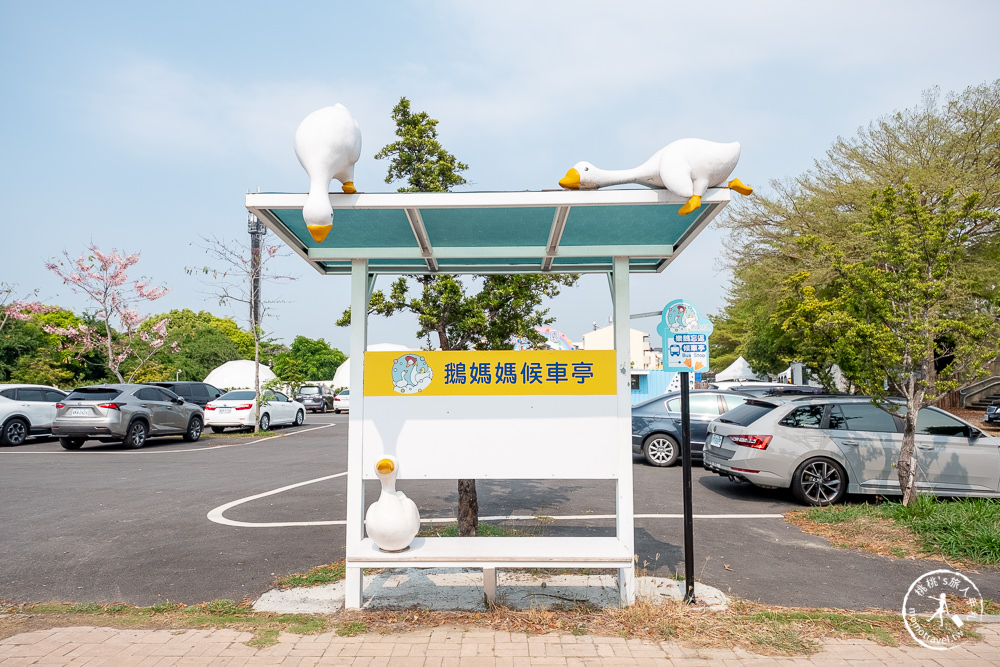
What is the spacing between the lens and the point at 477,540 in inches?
193

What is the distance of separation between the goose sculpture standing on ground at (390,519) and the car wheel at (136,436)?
13.8 metres

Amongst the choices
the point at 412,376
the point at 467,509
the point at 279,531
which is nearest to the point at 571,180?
the point at 412,376

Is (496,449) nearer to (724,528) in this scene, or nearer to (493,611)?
(493,611)

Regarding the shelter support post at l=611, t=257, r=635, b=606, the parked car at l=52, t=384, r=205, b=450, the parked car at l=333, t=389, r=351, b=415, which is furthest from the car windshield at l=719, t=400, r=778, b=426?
the parked car at l=333, t=389, r=351, b=415

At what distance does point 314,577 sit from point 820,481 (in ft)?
21.2

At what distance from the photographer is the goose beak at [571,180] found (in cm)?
428

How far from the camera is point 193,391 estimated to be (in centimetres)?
2122

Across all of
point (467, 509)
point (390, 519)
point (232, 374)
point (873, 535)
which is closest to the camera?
point (390, 519)

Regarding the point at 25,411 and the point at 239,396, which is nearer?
the point at 25,411

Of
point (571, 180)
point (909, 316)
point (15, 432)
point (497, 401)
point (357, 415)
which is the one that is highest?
point (571, 180)

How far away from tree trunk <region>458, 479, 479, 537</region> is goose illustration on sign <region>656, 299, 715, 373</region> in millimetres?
2428

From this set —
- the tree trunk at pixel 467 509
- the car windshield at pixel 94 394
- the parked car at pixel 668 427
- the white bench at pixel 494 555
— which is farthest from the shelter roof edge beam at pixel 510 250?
the car windshield at pixel 94 394

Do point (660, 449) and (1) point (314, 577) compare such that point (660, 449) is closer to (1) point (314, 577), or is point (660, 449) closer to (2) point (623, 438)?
(2) point (623, 438)

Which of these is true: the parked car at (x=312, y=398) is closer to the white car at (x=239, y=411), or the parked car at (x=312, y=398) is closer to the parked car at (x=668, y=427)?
the white car at (x=239, y=411)
